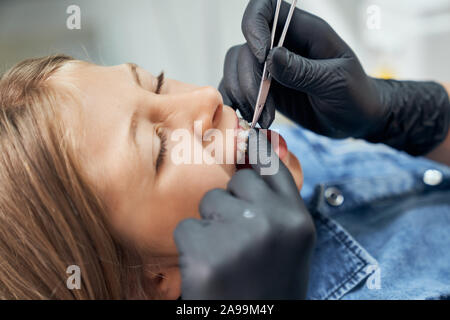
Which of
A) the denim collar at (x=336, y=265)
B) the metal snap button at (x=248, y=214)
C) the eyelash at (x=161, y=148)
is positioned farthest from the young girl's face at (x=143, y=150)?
the denim collar at (x=336, y=265)

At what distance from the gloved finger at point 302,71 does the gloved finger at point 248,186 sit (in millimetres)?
195

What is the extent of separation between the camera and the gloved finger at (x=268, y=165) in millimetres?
516

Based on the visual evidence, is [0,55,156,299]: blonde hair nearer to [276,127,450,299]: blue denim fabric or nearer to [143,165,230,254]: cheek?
[143,165,230,254]: cheek

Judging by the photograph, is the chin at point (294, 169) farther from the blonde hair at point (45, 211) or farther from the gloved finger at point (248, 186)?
the blonde hair at point (45, 211)

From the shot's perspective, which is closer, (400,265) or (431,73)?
(400,265)

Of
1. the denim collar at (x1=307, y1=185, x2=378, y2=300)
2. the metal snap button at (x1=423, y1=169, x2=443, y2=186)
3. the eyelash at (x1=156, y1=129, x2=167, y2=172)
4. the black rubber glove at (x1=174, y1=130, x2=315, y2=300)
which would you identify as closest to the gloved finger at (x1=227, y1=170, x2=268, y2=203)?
the black rubber glove at (x1=174, y1=130, x2=315, y2=300)

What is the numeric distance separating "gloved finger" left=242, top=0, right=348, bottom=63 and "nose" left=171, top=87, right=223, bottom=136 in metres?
0.12

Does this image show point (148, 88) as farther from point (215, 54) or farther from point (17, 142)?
point (215, 54)

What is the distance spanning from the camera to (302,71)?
0.63 meters

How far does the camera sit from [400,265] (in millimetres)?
755

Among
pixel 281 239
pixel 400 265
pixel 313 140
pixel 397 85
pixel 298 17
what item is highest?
pixel 298 17
